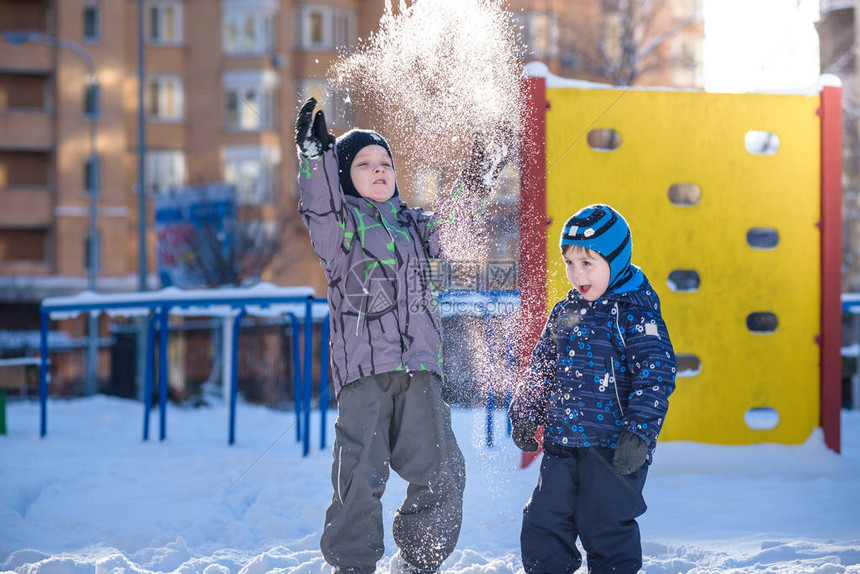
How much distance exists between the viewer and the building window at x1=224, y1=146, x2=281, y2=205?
2495 centimetres

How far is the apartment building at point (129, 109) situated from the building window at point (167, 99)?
1.2 inches

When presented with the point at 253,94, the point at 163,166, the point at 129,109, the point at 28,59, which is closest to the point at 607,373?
the point at 253,94

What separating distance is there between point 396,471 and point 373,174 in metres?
0.99

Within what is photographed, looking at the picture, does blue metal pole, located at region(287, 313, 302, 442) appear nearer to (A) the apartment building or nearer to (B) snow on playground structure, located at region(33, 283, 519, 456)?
(B) snow on playground structure, located at region(33, 283, 519, 456)

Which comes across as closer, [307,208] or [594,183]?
[307,208]

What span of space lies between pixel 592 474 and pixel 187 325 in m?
15.2

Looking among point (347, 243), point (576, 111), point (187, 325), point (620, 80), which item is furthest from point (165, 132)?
point (347, 243)

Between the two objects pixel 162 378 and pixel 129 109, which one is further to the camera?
pixel 129 109

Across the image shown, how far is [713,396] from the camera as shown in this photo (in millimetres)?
5348

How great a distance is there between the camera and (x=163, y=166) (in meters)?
26.4

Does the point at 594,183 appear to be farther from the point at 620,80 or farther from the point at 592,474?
the point at 620,80

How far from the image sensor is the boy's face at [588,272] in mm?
2967

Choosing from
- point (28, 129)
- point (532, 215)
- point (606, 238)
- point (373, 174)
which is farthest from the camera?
point (28, 129)

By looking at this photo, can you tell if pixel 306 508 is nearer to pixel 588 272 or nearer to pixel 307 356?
pixel 307 356
